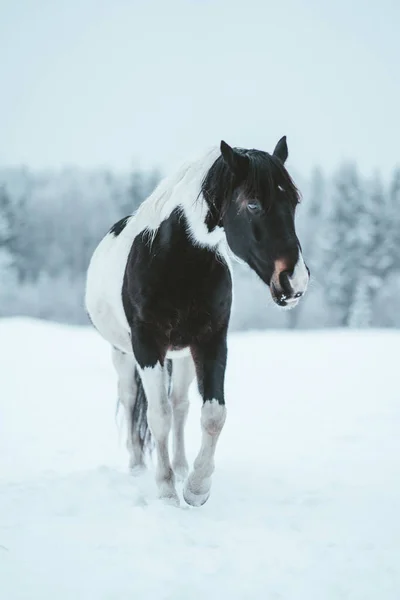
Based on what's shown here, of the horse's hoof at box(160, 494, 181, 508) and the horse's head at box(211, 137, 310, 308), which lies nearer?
the horse's head at box(211, 137, 310, 308)

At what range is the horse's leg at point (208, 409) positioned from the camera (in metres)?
3.62

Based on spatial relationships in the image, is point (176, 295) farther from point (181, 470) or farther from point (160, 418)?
point (181, 470)

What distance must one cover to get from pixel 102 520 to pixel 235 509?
0.90 metres

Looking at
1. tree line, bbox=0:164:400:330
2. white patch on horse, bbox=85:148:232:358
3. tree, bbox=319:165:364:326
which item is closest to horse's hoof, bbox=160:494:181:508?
white patch on horse, bbox=85:148:232:358

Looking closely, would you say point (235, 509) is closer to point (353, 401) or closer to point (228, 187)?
point (228, 187)

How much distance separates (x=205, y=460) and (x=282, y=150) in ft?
7.10

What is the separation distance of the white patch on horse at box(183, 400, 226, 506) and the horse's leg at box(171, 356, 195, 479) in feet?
3.12

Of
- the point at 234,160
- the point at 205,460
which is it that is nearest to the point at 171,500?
the point at 205,460

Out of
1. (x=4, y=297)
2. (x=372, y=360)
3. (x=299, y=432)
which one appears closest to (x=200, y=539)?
(x=299, y=432)

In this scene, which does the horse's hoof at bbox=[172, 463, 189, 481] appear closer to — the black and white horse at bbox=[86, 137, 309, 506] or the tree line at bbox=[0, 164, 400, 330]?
the black and white horse at bbox=[86, 137, 309, 506]

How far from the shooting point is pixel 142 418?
513 centimetres

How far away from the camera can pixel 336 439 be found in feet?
19.3

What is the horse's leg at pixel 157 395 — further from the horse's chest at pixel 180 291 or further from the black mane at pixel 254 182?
the black mane at pixel 254 182

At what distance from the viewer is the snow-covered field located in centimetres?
243
